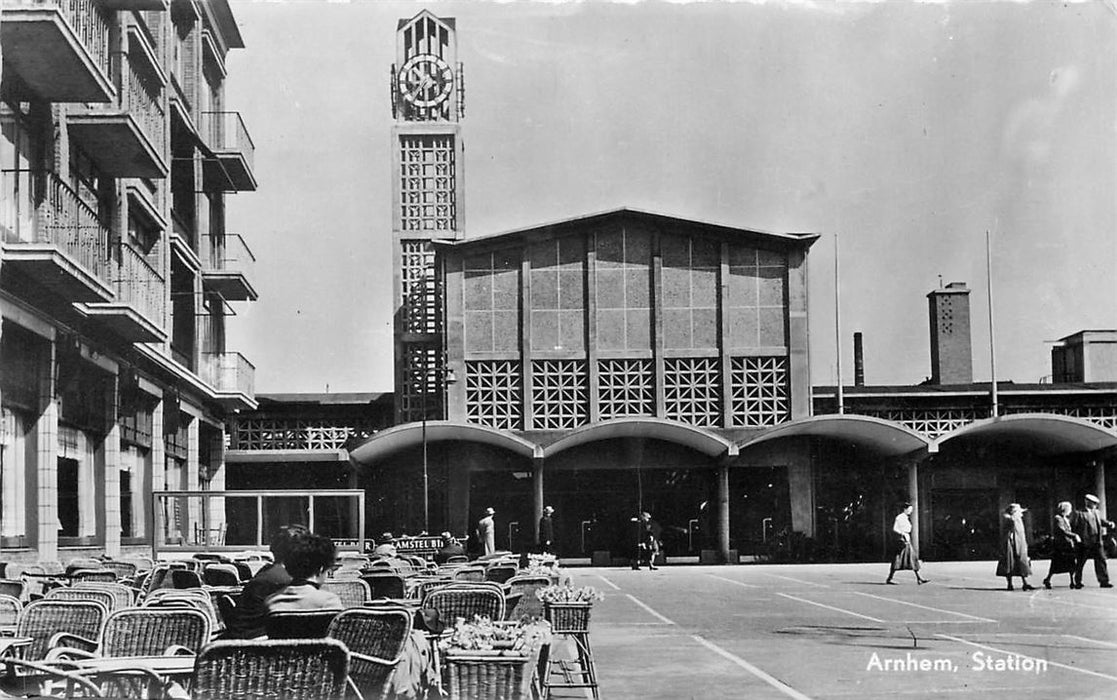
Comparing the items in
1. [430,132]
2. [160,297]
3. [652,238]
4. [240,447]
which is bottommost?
[240,447]

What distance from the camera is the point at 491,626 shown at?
698cm

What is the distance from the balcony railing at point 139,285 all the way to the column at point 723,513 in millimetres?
16507

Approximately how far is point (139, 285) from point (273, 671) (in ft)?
77.6

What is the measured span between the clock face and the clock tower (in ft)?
0.10

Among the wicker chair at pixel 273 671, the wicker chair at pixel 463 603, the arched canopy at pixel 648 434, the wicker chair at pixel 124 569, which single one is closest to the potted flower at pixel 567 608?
the wicker chair at pixel 463 603

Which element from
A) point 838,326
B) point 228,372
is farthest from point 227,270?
point 838,326

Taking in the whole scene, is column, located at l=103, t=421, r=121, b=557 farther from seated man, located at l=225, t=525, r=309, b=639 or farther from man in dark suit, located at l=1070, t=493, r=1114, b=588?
seated man, located at l=225, t=525, r=309, b=639

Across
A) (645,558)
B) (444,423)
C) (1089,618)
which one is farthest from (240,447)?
(1089,618)

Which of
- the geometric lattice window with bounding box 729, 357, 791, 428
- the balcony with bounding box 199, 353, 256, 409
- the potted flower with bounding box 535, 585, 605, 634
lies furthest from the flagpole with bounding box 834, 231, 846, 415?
the potted flower with bounding box 535, 585, 605, 634

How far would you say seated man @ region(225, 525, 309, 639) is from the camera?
25.4 ft

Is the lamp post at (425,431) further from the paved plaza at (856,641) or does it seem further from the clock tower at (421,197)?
the paved plaza at (856,641)

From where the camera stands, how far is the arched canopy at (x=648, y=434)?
37.2 m

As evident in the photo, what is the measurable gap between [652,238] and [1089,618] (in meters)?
25.0

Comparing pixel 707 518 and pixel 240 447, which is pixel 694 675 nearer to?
pixel 707 518
